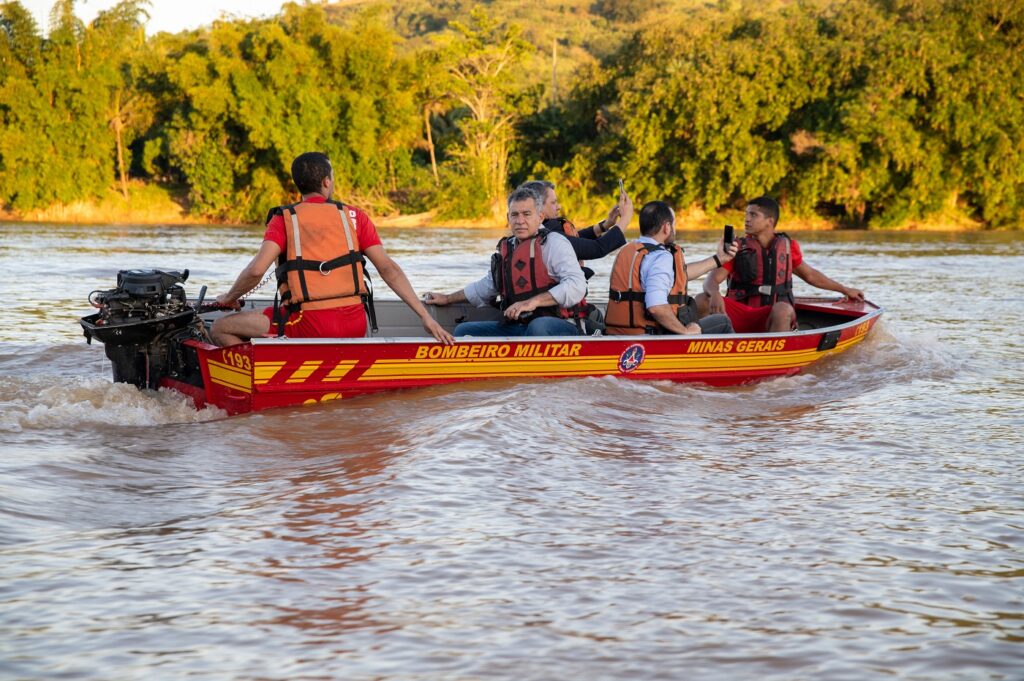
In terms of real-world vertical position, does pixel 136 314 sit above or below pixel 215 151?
below

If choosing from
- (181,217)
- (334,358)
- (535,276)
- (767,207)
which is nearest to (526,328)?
(535,276)

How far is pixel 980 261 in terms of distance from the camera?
22.2 metres

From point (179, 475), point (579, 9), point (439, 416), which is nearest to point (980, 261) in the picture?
point (439, 416)

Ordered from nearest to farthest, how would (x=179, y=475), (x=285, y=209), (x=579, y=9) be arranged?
1. (x=179, y=475)
2. (x=285, y=209)
3. (x=579, y=9)

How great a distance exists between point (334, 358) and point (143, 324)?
1087 millimetres

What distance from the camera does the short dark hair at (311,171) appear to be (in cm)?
621

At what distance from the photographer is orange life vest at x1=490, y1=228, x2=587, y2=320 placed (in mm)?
7262

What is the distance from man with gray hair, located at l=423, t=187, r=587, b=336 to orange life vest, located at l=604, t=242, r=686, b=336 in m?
0.24

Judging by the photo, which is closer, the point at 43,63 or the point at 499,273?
the point at 499,273

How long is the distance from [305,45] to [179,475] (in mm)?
41631

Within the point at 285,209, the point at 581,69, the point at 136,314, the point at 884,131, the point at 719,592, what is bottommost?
the point at 719,592

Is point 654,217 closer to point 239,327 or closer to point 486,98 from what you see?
point 239,327

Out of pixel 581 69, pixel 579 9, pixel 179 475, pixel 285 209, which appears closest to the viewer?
pixel 179 475

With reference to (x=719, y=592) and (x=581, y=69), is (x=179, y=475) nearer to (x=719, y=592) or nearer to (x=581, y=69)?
(x=719, y=592)
